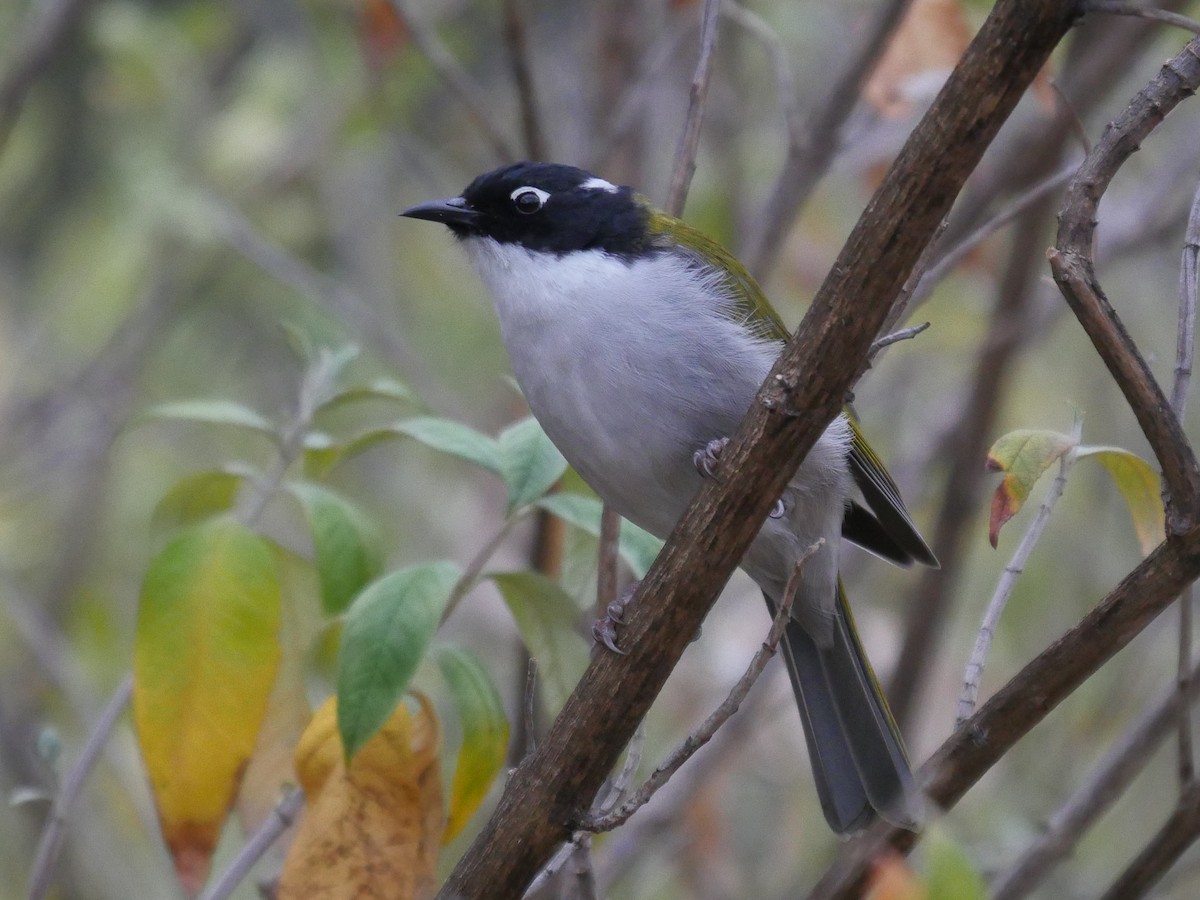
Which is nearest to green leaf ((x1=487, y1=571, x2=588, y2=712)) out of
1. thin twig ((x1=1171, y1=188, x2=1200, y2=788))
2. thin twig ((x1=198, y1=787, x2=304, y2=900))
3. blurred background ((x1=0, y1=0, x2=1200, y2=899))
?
thin twig ((x1=198, y1=787, x2=304, y2=900))

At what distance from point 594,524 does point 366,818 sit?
2.30ft

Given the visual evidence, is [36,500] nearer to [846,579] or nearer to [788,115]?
[846,579]

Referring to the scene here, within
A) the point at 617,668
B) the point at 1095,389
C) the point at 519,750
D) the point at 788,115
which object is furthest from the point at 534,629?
the point at 1095,389

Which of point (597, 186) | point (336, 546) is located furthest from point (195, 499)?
point (597, 186)

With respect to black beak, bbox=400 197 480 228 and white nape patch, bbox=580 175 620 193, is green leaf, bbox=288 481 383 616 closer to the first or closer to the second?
black beak, bbox=400 197 480 228

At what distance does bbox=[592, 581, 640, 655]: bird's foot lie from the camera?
84.4 inches

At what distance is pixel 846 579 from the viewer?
15.7 feet

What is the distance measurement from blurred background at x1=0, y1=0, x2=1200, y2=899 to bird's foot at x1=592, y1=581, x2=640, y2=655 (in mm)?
1129

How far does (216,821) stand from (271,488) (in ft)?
2.08

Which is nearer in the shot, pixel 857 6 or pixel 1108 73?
pixel 1108 73

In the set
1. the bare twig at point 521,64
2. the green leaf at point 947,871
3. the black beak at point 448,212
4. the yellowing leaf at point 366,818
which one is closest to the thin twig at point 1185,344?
the green leaf at point 947,871

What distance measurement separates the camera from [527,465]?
260 cm

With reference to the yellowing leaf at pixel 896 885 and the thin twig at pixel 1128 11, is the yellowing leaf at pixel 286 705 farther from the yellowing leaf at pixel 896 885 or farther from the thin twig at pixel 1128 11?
the thin twig at pixel 1128 11

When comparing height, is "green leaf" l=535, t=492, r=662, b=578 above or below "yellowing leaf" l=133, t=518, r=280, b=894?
above
